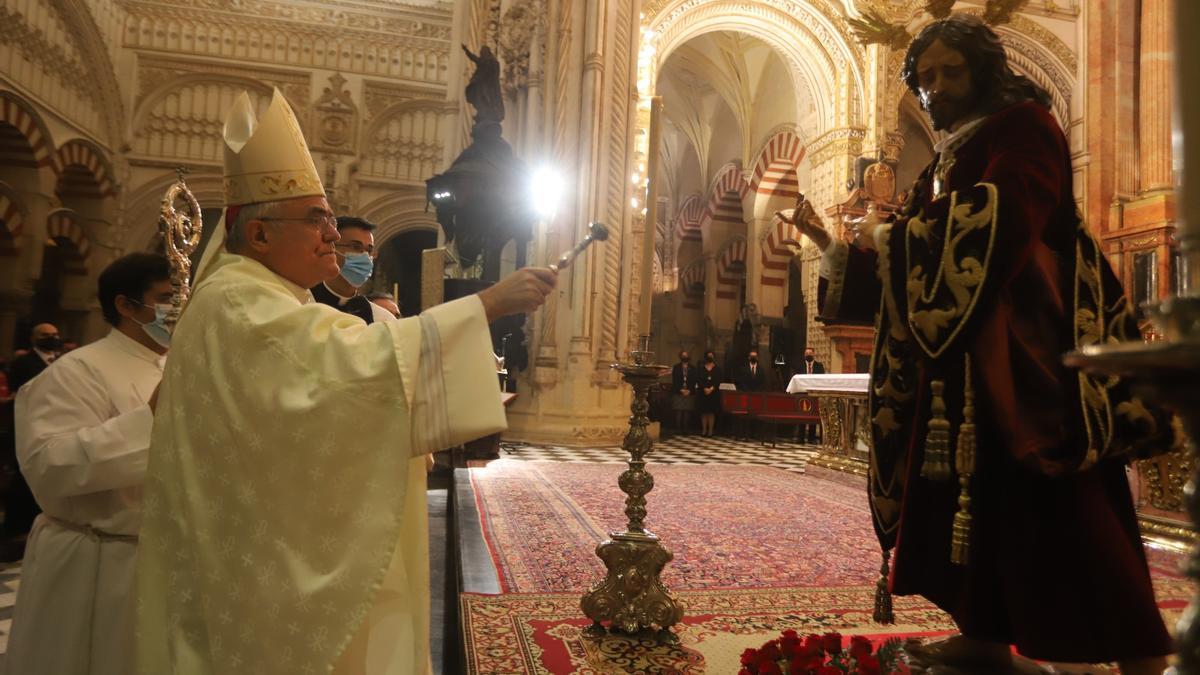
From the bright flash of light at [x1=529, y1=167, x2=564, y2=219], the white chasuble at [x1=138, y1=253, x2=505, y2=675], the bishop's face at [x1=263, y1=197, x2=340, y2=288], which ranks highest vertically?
the bright flash of light at [x1=529, y1=167, x2=564, y2=219]

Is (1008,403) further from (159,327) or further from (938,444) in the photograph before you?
(159,327)

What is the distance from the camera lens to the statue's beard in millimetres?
1678

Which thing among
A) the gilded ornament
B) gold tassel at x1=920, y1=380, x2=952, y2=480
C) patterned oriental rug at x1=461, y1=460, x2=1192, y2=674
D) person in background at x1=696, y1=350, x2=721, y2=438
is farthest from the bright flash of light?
gold tassel at x1=920, y1=380, x2=952, y2=480

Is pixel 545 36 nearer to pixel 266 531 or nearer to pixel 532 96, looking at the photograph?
pixel 532 96

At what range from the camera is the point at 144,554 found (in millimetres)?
1331

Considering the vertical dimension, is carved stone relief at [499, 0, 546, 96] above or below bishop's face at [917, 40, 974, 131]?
above

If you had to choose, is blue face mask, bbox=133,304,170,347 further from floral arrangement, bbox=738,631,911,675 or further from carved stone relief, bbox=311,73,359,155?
carved stone relief, bbox=311,73,359,155

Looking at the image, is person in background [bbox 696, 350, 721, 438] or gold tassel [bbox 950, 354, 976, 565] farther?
person in background [bbox 696, 350, 721, 438]

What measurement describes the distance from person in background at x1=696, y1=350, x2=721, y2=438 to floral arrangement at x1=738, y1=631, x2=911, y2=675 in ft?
36.2

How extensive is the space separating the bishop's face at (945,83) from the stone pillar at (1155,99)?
416 inches

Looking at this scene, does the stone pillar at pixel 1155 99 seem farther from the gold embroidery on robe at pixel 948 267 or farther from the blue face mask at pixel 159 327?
the blue face mask at pixel 159 327

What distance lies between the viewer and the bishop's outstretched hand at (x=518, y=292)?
4.29 ft

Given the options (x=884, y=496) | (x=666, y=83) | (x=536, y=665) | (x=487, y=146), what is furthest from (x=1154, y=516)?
(x=666, y=83)

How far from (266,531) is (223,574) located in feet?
0.36
